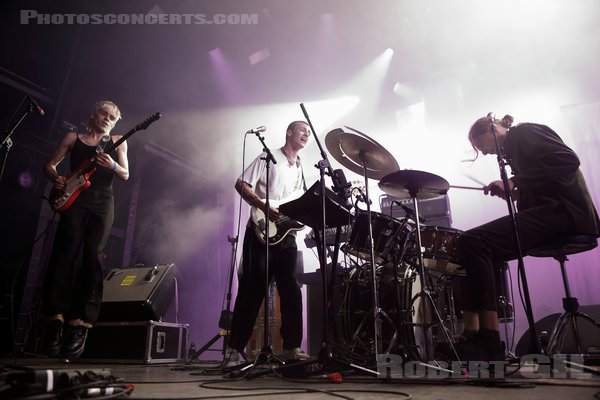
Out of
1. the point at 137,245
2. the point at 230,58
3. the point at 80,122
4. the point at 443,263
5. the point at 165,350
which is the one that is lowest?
the point at 165,350

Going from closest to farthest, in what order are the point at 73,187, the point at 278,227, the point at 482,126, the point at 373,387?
the point at 373,387 < the point at 482,126 < the point at 278,227 < the point at 73,187

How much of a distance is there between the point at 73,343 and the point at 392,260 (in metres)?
2.30

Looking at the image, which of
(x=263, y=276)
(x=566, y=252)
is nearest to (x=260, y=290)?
(x=263, y=276)

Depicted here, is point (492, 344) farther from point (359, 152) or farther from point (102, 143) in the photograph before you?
point (102, 143)

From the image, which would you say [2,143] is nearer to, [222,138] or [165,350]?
[165,350]

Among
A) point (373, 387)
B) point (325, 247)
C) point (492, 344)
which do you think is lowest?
point (373, 387)

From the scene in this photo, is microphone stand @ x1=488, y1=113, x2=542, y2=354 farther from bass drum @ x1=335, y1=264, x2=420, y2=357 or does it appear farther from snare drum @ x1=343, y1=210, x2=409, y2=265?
bass drum @ x1=335, y1=264, x2=420, y2=357

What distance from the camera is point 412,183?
2506mm

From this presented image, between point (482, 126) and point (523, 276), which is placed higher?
point (482, 126)

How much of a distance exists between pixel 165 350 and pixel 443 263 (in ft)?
8.34

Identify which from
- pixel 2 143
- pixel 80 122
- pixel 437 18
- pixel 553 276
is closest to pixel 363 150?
pixel 2 143

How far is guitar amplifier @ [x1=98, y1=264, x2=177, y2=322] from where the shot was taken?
3492 millimetres

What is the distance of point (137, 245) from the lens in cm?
614

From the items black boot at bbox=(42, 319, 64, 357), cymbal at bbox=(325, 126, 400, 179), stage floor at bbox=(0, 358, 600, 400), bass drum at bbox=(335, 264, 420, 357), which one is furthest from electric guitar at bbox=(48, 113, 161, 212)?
bass drum at bbox=(335, 264, 420, 357)
